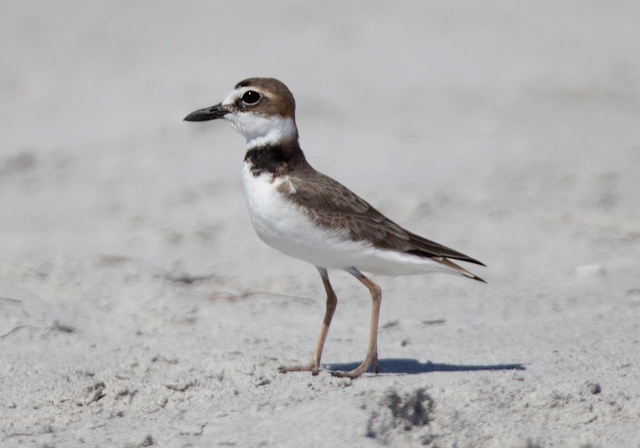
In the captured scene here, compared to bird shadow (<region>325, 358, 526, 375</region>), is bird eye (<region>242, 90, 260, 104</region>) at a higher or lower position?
higher

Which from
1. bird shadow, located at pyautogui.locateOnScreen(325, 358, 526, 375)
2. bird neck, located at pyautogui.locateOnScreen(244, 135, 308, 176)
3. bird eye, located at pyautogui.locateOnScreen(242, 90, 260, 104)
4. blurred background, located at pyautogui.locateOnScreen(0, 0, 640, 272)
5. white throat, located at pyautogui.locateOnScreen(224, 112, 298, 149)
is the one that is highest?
blurred background, located at pyautogui.locateOnScreen(0, 0, 640, 272)

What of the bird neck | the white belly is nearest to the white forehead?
the bird neck

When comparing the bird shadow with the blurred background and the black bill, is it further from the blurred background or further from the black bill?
the blurred background

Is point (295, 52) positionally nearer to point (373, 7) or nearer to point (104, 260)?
point (373, 7)

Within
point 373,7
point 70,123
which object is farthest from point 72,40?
point 373,7

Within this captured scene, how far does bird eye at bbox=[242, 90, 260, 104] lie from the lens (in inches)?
210

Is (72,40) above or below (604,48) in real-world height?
below

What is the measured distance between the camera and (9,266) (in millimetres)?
6738

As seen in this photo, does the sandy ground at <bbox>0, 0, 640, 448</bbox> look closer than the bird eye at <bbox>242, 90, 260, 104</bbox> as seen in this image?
Yes

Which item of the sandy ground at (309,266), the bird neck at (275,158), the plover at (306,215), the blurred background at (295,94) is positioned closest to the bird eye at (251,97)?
the plover at (306,215)

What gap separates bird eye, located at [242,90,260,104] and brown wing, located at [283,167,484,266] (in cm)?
48

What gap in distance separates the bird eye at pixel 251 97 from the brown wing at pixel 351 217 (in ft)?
1.59

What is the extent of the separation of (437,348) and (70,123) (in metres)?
5.93

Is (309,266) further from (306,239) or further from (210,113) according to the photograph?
(306,239)
